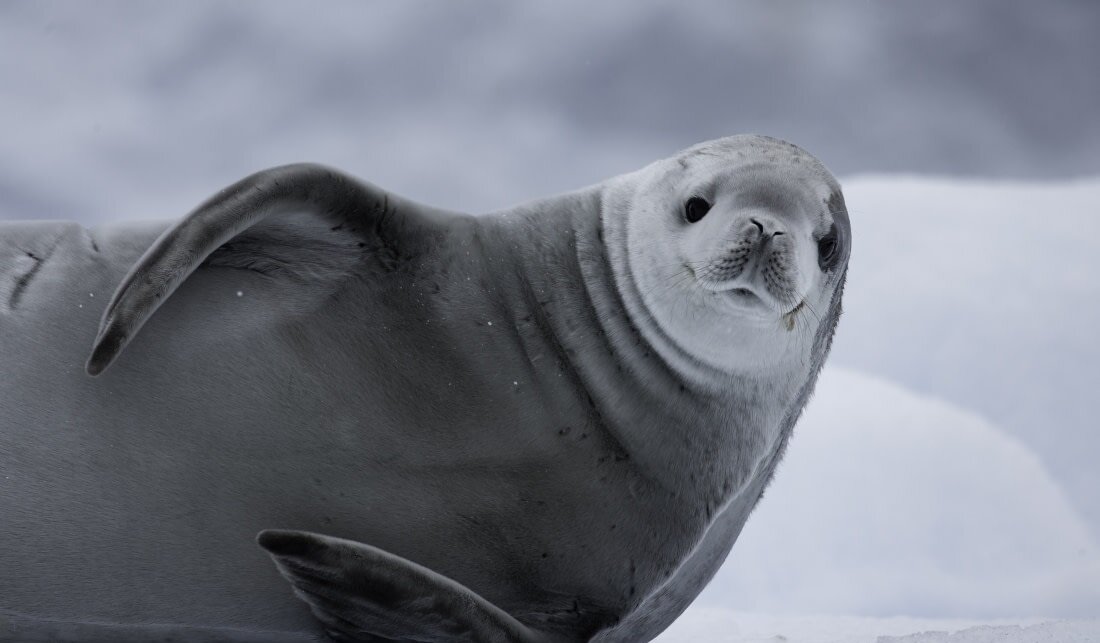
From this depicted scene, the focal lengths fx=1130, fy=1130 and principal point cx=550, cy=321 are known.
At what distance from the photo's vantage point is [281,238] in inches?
87.9

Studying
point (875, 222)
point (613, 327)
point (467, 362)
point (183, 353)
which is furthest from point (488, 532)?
point (875, 222)

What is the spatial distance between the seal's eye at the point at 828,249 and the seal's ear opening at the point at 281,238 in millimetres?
845

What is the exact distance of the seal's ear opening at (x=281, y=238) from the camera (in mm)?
1919

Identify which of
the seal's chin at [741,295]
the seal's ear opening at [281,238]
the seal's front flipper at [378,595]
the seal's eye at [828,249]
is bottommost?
the seal's front flipper at [378,595]

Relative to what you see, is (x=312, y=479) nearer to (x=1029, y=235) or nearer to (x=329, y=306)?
(x=329, y=306)

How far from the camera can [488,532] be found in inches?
89.2

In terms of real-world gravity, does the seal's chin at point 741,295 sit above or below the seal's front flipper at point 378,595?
above

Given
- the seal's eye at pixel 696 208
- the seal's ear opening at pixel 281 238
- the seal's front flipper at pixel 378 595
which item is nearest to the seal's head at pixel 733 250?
the seal's eye at pixel 696 208

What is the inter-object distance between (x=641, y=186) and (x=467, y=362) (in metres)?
0.64

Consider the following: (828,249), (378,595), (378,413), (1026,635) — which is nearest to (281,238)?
(378,413)

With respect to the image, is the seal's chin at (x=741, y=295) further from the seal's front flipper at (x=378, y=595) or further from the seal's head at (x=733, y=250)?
the seal's front flipper at (x=378, y=595)

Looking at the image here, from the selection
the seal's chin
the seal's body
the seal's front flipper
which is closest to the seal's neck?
the seal's body

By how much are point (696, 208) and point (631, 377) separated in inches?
15.6

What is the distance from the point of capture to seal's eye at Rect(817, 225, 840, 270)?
250cm
